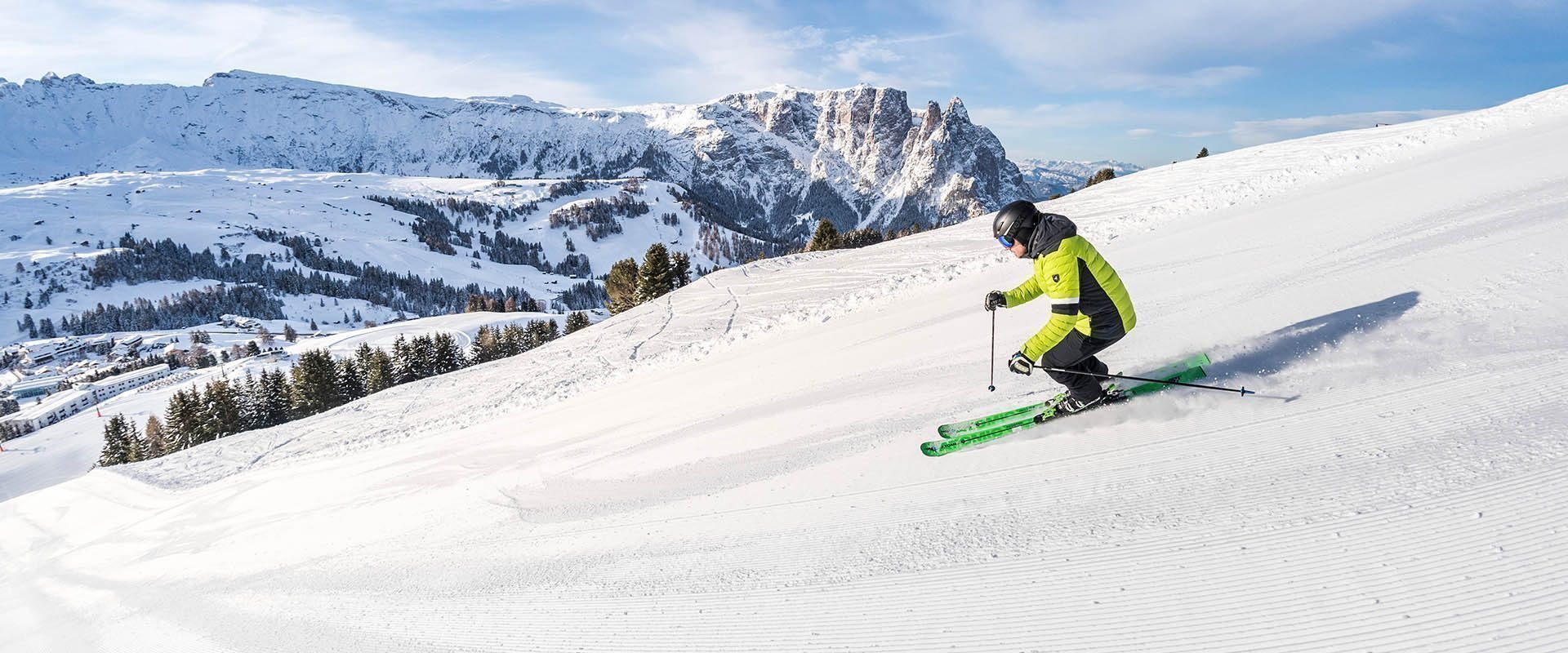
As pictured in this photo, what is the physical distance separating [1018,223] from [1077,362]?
1535 millimetres

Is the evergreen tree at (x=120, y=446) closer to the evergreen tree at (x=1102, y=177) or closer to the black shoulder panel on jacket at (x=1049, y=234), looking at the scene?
the black shoulder panel on jacket at (x=1049, y=234)

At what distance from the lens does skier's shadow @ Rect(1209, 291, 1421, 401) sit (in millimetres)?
6594

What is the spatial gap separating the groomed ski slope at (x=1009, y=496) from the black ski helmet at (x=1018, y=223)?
79.7 inches

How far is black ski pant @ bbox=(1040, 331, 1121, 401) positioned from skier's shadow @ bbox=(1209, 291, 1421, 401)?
1486 millimetres

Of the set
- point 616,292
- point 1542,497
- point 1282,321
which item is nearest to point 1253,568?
point 1542,497

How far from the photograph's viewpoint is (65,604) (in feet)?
34.7

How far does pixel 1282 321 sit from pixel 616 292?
67544 mm

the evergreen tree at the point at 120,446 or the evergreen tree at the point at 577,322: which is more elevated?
the evergreen tree at the point at 577,322

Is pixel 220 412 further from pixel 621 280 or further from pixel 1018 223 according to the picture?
pixel 1018 223

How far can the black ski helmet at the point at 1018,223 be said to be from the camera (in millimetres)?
6207

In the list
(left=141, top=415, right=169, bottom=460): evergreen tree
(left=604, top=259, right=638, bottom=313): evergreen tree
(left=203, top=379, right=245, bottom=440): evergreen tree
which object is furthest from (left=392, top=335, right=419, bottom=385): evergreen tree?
(left=604, top=259, right=638, bottom=313): evergreen tree

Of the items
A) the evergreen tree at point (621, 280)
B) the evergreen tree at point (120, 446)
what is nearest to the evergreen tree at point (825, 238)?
the evergreen tree at point (621, 280)

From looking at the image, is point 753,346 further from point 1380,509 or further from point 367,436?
point 1380,509

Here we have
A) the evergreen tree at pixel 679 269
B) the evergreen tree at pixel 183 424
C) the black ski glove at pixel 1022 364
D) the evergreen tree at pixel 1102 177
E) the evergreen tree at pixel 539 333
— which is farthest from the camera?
the evergreen tree at pixel 539 333
